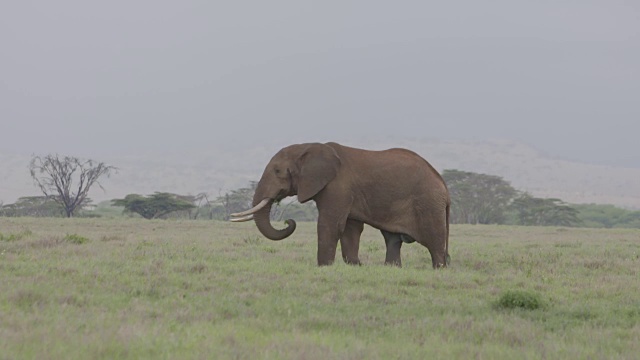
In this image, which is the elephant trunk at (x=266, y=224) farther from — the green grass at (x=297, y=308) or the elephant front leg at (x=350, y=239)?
the elephant front leg at (x=350, y=239)

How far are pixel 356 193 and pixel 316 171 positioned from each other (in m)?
0.85

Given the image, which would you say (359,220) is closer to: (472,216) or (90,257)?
(90,257)

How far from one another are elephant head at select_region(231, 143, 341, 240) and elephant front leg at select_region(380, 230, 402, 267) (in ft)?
5.75

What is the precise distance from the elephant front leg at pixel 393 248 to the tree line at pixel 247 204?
3962 centimetres

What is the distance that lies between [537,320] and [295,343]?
3.33 meters

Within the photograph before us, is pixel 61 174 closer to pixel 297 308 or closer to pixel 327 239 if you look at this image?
pixel 327 239

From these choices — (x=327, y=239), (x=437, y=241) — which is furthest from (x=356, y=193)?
(x=437, y=241)

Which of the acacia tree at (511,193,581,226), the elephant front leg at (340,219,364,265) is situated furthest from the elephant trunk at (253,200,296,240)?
the acacia tree at (511,193,581,226)

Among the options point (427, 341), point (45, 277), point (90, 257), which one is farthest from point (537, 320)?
point (90, 257)

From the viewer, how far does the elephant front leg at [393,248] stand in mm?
13473

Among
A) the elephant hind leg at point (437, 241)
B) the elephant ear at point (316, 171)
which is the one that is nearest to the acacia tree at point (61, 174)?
the elephant ear at point (316, 171)

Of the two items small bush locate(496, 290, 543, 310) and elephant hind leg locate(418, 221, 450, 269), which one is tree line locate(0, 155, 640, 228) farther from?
small bush locate(496, 290, 543, 310)

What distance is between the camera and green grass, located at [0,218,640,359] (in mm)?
6309

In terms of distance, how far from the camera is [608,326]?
798 cm
